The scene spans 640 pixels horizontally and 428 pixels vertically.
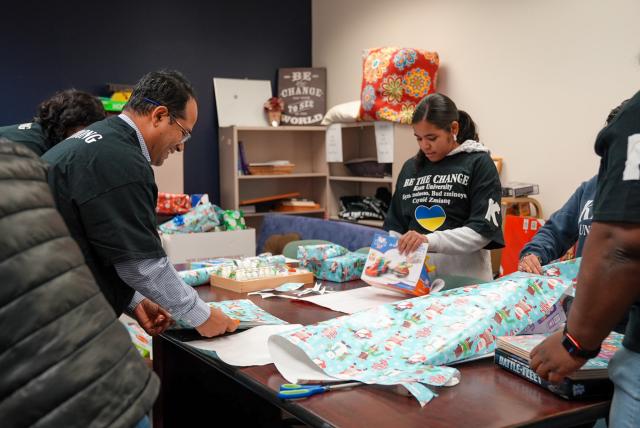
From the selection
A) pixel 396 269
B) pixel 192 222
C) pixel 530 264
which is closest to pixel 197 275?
pixel 396 269

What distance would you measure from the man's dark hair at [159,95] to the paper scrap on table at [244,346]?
2.29 ft

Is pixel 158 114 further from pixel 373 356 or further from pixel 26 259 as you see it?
pixel 26 259

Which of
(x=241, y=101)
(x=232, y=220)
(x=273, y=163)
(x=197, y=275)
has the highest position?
(x=241, y=101)

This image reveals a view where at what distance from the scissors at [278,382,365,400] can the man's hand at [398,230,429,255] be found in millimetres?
856

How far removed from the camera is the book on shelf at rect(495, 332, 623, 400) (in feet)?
4.23

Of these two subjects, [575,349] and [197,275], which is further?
[197,275]

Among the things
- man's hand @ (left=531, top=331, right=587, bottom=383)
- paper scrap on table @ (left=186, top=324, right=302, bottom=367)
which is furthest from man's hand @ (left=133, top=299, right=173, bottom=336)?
man's hand @ (left=531, top=331, right=587, bottom=383)

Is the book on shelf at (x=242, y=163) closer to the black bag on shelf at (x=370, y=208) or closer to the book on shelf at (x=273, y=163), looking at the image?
the book on shelf at (x=273, y=163)

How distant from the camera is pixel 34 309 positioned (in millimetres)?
690

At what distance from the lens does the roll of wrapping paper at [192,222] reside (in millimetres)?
4738

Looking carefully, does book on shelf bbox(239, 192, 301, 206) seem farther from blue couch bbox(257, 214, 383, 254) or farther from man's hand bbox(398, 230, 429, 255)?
man's hand bbox(398, 230, 429, 255)

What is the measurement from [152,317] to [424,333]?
0.82 meters

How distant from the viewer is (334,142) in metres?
5.71

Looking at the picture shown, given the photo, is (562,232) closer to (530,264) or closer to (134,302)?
(530,264)
